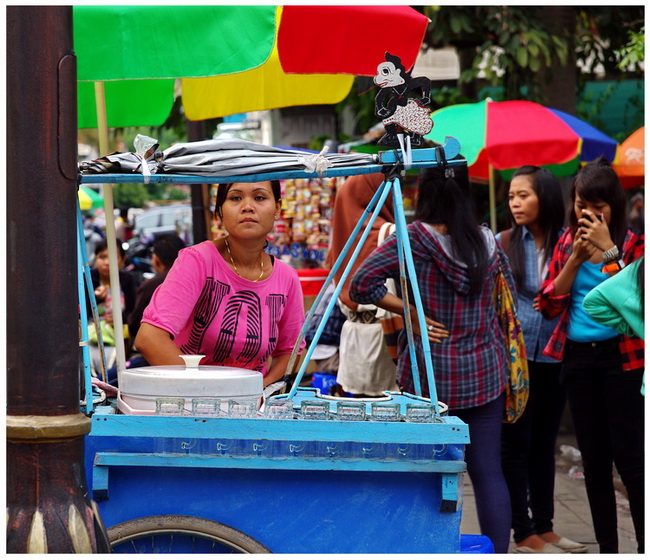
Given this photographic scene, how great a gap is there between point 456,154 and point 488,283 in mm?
1047

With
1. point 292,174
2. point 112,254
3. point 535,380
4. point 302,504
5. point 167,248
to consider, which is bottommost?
point 535,380

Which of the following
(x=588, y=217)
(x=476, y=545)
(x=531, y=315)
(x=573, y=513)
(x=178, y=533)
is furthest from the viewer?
(x=573, y=513)

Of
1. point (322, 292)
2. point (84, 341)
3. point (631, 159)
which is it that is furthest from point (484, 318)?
point (631, 159)

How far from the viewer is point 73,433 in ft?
8.29

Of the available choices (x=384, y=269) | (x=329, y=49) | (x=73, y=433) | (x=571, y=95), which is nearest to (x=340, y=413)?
(x=73, y=433)

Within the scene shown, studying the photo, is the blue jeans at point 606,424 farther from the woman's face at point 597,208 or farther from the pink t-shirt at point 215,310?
the pink t-shirt at point 215,310

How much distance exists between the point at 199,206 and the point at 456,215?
4161 mm

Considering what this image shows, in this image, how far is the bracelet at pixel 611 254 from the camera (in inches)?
171

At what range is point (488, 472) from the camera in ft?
13.9

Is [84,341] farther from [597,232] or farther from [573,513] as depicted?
[573,513]

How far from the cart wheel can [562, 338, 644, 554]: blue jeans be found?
2.14 meters

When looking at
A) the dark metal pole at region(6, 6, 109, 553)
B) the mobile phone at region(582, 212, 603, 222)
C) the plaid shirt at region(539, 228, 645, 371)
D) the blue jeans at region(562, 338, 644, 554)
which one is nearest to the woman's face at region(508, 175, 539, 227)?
the plaid shirt at region(539, 228, 645, 371)

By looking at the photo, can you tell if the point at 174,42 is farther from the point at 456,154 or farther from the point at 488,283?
the point at 488,283

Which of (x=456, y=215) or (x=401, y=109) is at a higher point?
(x=401, y=109)
